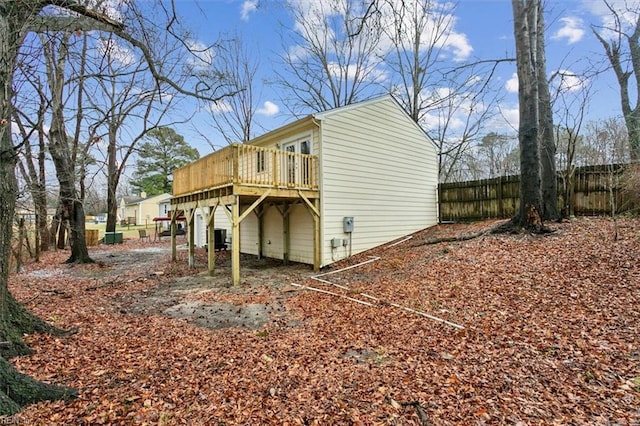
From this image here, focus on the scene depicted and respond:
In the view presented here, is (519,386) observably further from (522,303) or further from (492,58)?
(492,58)

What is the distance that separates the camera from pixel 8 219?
3645 mm

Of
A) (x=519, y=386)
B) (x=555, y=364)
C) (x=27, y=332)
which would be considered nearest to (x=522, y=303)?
(x=555, y=364)

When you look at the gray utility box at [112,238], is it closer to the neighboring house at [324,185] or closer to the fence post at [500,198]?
the neighboring house at [324,185]

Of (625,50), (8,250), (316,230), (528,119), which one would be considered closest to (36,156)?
(8,250)

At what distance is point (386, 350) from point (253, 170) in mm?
6591

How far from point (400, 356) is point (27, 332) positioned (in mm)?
4718

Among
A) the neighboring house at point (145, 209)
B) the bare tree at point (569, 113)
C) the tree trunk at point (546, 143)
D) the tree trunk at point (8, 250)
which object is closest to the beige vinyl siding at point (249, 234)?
the tree trunk at point (8, 250)

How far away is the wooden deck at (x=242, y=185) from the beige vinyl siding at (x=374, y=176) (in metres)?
0.50

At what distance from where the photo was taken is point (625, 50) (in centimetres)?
895

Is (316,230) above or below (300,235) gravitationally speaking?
above

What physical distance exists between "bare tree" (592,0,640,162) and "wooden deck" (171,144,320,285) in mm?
7818

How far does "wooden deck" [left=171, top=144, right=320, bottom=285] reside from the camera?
806 cm

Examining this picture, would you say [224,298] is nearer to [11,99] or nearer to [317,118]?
[11,99]

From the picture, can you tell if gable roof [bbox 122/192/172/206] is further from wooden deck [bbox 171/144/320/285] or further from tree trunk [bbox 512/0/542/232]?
tree trunk [bbox 512/0/542/232]
